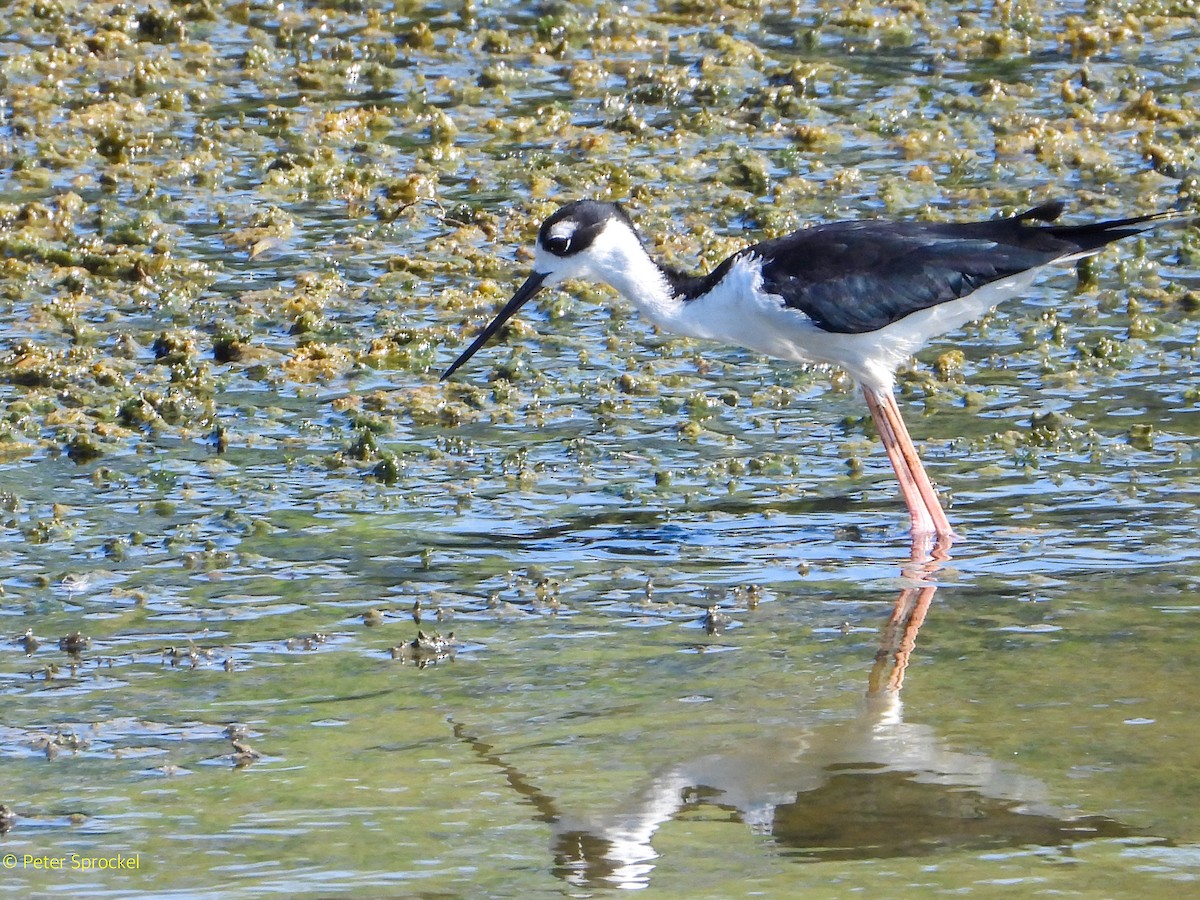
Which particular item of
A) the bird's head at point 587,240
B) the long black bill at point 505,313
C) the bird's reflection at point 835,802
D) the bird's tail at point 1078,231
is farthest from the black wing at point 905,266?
the bird's reflection at point 835,802

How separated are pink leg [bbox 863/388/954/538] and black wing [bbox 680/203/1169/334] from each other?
303 mm

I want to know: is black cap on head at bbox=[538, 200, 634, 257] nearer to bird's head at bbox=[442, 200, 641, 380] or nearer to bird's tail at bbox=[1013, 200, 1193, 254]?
bird's head at bbox=[442, 200, 641, 380]

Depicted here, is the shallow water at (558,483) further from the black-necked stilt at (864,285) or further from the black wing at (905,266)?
the black wing at (905,266)

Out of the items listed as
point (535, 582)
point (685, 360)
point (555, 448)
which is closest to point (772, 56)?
point (685, 360)

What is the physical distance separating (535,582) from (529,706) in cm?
85

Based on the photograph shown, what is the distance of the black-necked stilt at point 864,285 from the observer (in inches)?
268

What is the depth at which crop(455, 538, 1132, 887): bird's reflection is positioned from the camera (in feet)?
15.2

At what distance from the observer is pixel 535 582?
622 cm

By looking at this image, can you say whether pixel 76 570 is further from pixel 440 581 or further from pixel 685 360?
pixel 685 360

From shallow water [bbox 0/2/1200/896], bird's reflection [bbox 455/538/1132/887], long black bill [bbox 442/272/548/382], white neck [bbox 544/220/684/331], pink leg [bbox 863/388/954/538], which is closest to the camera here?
bird's reflection [bbox 455/538/1132/887]

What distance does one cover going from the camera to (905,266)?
6926 mm

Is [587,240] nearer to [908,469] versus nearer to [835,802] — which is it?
[908,469]

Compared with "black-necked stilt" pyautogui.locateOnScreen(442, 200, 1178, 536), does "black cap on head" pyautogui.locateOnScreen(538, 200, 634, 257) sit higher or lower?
higher

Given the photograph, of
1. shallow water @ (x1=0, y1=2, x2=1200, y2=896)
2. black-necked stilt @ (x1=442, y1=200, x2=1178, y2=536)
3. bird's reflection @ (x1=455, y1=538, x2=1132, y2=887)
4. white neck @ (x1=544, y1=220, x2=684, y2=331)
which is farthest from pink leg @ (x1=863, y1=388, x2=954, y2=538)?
bird's reflection @ (x1=455, y1=538, x2=1132, y2=887)
